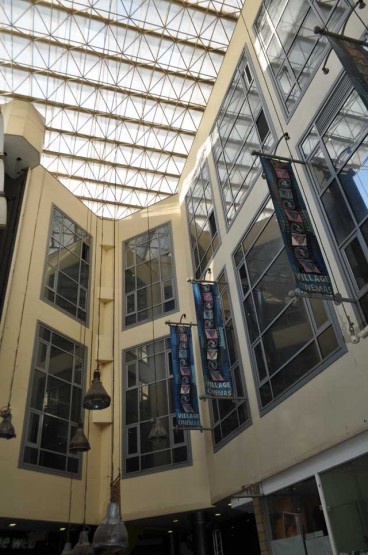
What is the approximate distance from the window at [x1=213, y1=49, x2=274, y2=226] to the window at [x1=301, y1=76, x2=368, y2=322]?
2416 millimetres

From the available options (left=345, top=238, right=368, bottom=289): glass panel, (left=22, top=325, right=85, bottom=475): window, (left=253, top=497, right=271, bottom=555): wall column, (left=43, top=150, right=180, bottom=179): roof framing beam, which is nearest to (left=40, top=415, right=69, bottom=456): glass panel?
(left=22, top=325, right=85, bottom=475): window

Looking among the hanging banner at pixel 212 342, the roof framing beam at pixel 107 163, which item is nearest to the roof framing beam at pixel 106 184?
the roof framing beam at pixel 107 163

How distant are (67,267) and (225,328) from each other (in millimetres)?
7563

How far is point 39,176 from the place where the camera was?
17.3 meters

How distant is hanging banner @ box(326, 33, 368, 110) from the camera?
5426 mm

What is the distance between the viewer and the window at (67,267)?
643 inches

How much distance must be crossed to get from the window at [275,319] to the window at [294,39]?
9.84 feet

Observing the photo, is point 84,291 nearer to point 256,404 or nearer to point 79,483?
point 79,483

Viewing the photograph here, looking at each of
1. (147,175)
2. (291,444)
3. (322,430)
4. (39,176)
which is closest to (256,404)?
(291,444)

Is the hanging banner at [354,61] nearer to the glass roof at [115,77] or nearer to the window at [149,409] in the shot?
the window at [149,409]

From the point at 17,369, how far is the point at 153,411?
4831 millimetres

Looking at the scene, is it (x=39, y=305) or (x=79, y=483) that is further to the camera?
(x=39, y=305)

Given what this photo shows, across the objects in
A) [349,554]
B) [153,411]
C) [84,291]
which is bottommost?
[349,554]

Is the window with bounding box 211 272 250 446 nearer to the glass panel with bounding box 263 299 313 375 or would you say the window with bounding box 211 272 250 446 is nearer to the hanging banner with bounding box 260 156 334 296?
the glass panel with bounding box 263 299 313 375
